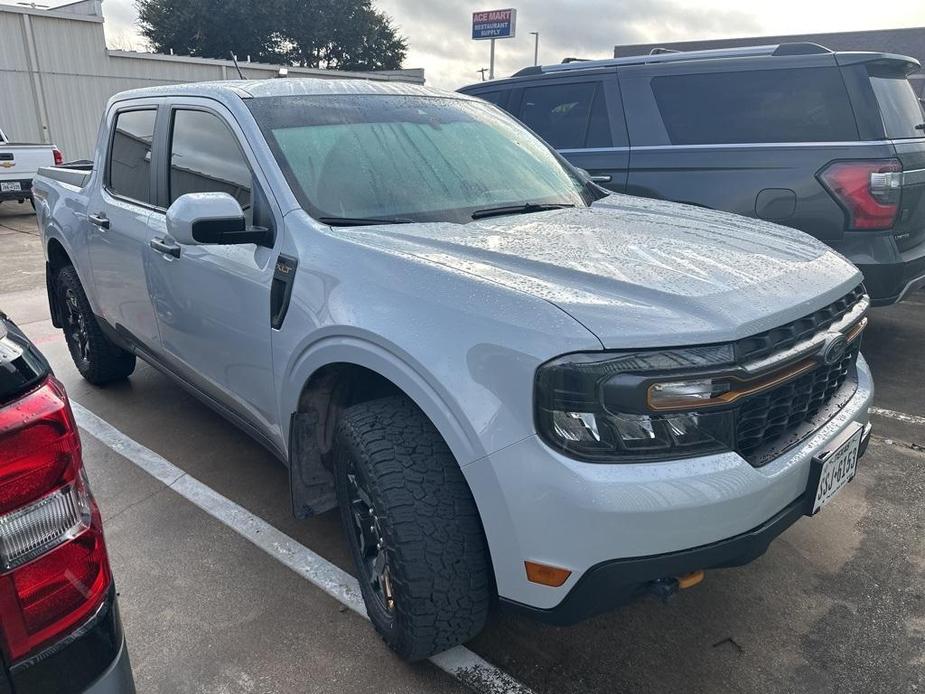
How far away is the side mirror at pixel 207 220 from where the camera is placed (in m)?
2.32

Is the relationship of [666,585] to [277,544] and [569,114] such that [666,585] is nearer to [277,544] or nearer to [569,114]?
[277,544]

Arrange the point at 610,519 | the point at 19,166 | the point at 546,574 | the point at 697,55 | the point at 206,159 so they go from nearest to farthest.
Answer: the point at 610,519, the point at 546,574, the point at 206,159, the point at 697,55, the point at 19,166

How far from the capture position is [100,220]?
3693 millimetres

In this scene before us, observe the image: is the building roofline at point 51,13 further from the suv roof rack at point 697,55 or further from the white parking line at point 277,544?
the white parking line at point 277,544

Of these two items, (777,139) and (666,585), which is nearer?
(666,585)

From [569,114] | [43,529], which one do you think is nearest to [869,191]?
[569,114]

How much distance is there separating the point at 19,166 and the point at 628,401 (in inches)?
525

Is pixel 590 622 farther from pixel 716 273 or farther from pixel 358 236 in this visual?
pixel 358 236

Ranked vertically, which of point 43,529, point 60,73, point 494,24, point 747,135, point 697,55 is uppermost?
point 494,24

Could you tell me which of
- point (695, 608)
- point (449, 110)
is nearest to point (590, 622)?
point (695, 608)

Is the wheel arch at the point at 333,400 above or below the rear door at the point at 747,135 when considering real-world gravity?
below

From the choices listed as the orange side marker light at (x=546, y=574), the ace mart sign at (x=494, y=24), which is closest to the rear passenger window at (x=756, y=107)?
the orange side marker light at (x=546, y=574)

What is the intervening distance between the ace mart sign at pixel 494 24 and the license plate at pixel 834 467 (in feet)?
95.3

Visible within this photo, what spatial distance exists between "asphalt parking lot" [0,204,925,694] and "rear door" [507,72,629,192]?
2.72 meters
